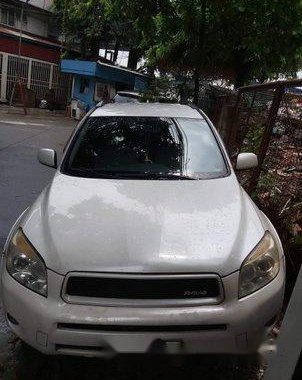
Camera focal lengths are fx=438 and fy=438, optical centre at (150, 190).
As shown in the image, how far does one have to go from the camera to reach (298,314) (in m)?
2.13

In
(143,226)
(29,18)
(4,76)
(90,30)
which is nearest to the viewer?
(143,226)

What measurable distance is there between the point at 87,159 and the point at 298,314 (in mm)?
2255

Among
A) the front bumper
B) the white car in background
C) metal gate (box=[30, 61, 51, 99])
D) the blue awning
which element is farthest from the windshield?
metal gate (box=[30, 61, 51, 99])

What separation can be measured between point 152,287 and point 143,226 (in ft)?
1.40

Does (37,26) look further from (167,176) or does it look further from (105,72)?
(167,176)

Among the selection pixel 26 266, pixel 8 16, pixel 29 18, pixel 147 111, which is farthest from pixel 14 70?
pixel 26 266

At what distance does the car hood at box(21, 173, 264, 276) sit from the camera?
2469mm

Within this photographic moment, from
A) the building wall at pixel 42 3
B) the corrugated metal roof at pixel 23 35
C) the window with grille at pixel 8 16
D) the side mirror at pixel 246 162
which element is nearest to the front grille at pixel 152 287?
the side mirror at pixel 246 162

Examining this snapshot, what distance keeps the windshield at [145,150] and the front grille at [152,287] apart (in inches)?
48.6

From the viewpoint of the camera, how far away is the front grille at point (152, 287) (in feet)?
7.94

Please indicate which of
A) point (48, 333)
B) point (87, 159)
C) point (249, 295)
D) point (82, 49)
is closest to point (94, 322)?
point (48, 333)

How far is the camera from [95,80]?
A: 22.5 metres

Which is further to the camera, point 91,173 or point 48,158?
point 48,158

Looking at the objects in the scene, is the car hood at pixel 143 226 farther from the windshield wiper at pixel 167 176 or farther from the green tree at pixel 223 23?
the green tree at pixel 223 23
